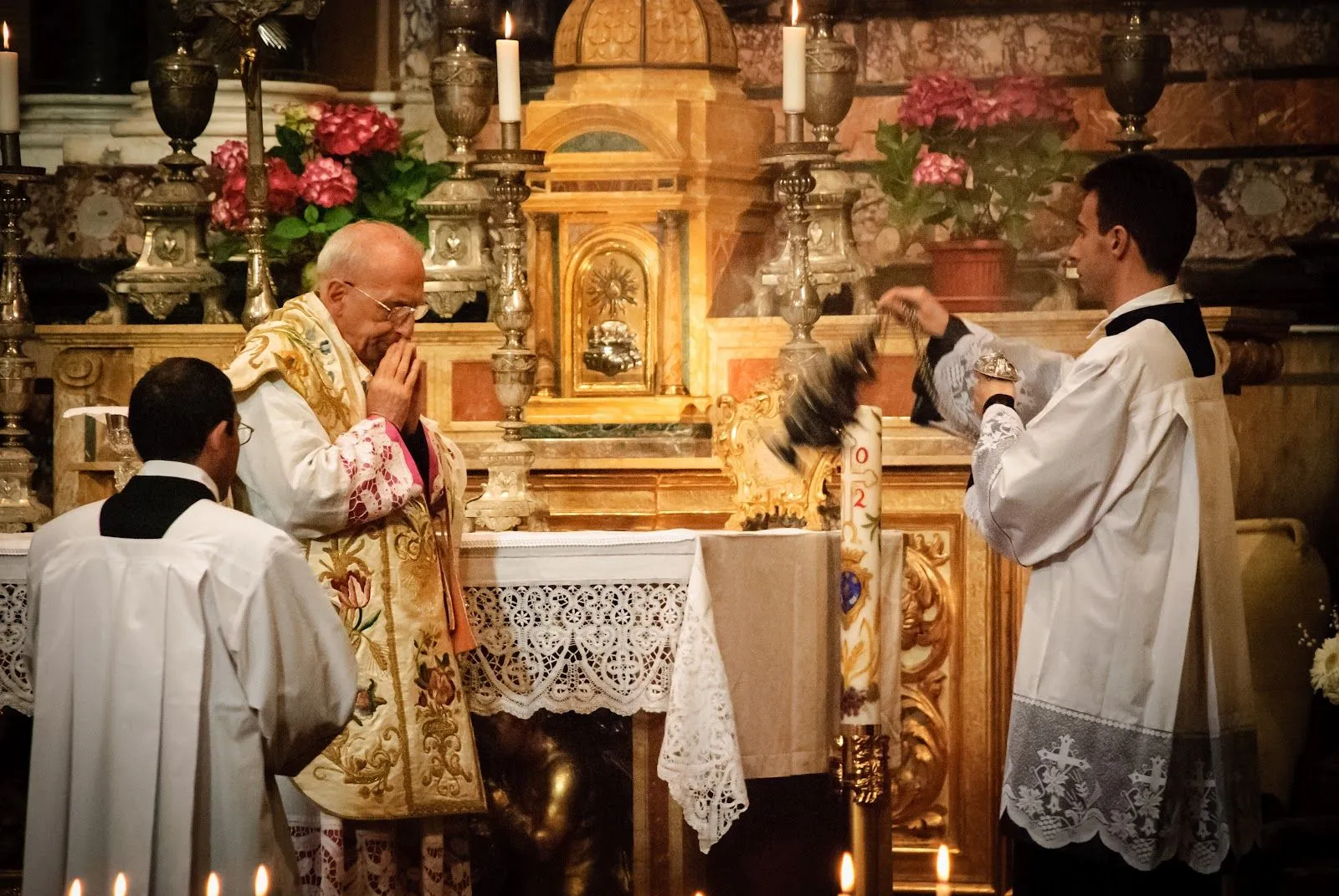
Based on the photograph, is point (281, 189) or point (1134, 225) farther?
point (281, 189)

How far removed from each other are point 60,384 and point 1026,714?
11.0ft

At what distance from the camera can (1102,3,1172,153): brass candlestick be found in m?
5.74

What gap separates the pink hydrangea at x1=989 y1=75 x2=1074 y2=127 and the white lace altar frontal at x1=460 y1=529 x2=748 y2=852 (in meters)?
1.83

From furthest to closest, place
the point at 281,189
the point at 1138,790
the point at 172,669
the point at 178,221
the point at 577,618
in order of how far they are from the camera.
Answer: the point at 178,221, the point at 281,189, the point at 577,618, the point at 1138,790, the point at 172,669

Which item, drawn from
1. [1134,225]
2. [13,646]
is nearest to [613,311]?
[13,646]

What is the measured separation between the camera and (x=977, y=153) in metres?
5.79

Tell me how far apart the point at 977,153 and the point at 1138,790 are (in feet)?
8.24

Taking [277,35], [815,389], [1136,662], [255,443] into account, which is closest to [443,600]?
[255,443]

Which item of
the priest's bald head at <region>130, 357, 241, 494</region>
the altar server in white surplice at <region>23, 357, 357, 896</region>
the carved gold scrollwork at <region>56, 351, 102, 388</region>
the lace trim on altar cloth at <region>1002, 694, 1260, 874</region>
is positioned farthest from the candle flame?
the carved gold scrollwork at <region>56, 351, 102, 388</region>

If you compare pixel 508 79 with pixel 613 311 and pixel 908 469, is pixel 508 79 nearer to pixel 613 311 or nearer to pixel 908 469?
pixel 613 311

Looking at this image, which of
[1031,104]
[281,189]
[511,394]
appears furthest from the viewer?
[281,189]

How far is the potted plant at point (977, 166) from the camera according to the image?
572 cm

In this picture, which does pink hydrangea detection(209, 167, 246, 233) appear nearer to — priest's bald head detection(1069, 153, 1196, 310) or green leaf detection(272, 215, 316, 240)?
green leaf detection(272, 215, 316, 240)

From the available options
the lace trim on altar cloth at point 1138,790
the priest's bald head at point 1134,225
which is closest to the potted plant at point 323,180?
the priest's bald head at point 1134,225
